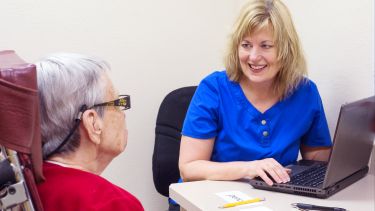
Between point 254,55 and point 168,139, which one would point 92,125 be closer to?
point 254,55

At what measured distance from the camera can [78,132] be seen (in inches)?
40.0

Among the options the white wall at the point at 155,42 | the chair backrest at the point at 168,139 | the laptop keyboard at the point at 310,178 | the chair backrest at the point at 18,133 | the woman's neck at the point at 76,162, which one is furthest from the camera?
the chair backrest at the point at 168,139

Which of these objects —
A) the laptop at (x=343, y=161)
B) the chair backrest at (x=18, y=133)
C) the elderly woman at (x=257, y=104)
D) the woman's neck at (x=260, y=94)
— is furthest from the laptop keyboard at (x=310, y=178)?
the chair backrest at (x=18, y=133)

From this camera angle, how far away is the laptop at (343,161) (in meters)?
1.23

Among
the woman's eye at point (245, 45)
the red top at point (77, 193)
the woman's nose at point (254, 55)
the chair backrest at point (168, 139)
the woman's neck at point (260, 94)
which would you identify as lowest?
the chair backrest at point (168, 139)

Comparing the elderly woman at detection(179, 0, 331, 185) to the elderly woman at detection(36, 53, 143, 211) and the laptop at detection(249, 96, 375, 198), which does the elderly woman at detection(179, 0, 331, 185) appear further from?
the elderly woman at detection(36, 53, 143, 211)

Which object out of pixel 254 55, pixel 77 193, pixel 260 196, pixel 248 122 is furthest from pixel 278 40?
pixel 77 193

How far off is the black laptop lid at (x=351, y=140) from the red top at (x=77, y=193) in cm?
62

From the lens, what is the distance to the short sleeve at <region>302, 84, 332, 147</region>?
1666 mm

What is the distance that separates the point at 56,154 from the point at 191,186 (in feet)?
1.68

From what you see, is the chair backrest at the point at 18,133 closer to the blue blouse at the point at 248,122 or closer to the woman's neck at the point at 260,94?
the blue blouse at the point at 248,122

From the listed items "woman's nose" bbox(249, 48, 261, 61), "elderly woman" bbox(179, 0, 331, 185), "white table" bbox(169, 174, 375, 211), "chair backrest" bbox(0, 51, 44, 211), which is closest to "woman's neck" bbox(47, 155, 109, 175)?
"chair backrest" bbox(0, 51, 44, 211)

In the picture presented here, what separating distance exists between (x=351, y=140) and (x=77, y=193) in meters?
0.85

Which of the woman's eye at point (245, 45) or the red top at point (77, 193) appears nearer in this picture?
the red top at point (77, 193)
